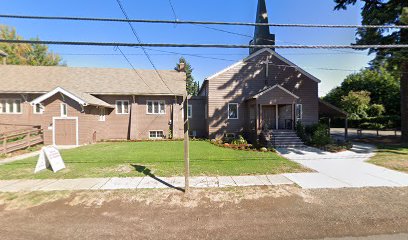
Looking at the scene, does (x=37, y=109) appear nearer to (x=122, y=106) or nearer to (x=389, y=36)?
(x=122, y=106)

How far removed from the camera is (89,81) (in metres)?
22.0

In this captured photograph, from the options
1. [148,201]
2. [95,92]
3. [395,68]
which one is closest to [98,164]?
[148,201]

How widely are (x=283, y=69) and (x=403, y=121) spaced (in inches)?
419

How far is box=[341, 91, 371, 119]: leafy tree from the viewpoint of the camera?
114 feet

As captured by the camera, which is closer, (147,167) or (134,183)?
(134,183)

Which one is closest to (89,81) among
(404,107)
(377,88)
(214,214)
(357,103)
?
(214,214)

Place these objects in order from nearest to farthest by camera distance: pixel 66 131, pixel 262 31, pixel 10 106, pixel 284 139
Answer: pixel 284 139 → pixel 66 131 → pixel 10 106 → pixel 262 31

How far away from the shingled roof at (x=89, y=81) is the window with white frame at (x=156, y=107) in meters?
1.00

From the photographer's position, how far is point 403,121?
18.1m

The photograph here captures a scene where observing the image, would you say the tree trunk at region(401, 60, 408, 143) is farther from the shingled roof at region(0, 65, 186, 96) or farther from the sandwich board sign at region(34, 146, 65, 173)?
the sandwich board sign at region(34, 146, 65, 173)

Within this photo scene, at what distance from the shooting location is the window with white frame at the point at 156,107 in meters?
Result: 21.5

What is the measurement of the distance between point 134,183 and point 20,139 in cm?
1382

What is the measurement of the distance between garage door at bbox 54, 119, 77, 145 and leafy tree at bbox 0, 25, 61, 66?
90.1 feet

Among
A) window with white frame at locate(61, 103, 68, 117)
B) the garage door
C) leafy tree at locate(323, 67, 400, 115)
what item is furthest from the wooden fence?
leafy tree at locate(323, 67, 400, 115)
